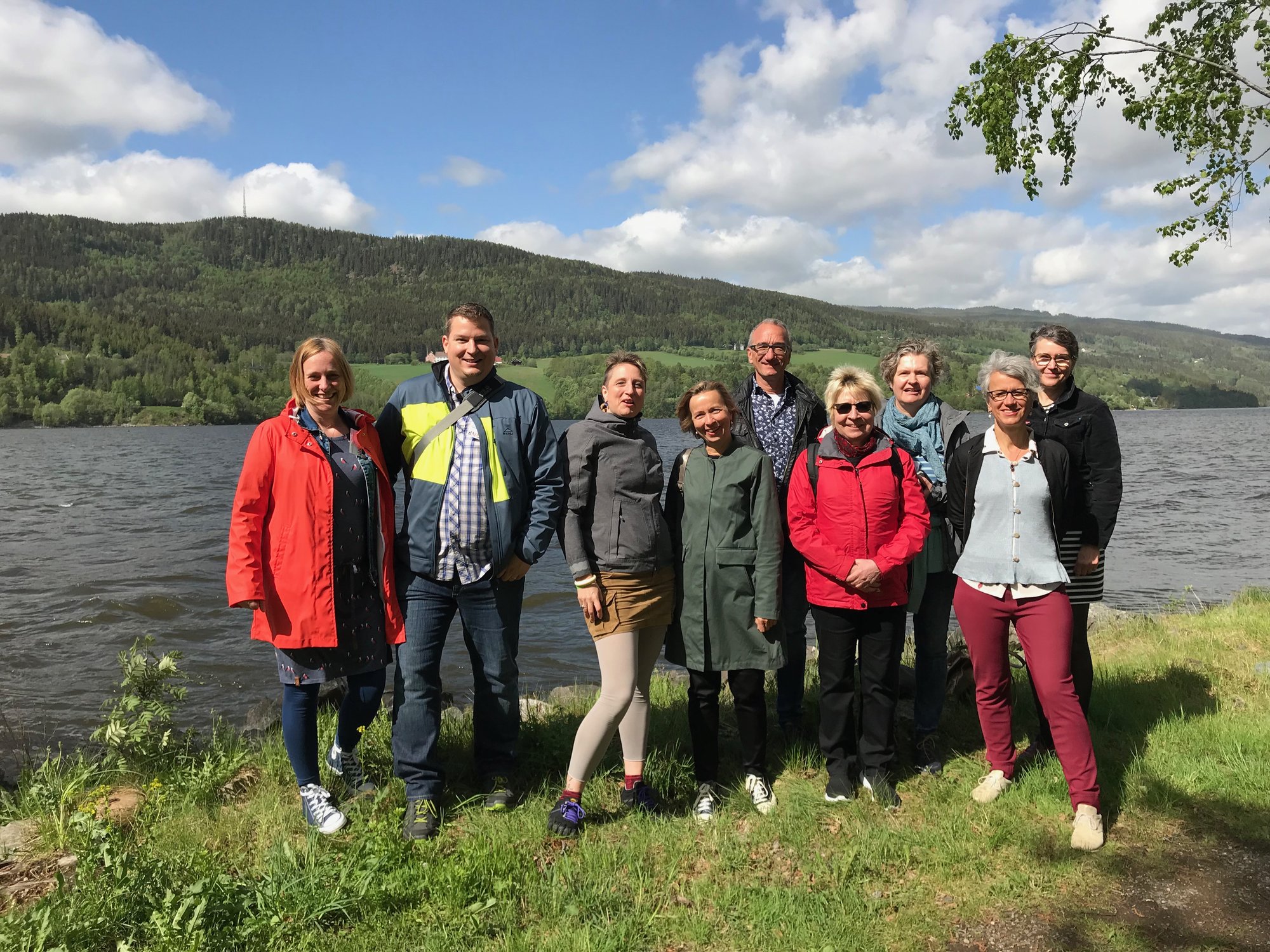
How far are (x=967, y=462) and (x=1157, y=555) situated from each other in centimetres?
1848

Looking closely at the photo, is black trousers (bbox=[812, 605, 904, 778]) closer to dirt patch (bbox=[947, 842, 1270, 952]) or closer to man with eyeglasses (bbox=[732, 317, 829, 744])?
man with eyeglasses (bbox=[732, 317, 829, 744])

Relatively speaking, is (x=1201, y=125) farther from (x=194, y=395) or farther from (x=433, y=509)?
(x=194, y=395)

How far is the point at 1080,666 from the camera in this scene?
4730 mm

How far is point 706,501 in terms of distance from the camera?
14.0 ft

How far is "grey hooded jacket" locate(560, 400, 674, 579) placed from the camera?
4078 mm

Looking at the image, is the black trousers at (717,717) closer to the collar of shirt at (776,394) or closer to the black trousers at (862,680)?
the black trousers at (862,680)

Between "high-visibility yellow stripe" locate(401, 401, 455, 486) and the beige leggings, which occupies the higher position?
"high-visibility yellow stripe" locate(401, 401, 455, 486)

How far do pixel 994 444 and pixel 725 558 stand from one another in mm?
1616

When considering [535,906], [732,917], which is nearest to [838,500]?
[732,917]

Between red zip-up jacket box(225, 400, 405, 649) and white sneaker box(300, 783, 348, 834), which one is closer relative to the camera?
red zip-up jacket box(225, 400, 405, 649)

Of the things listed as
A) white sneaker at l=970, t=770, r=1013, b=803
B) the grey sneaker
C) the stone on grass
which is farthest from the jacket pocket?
the stone on grass

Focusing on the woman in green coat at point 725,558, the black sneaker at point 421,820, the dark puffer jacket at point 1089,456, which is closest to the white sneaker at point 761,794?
the woman in green coat at point 725,558

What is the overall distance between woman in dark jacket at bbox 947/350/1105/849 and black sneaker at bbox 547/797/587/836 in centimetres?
220

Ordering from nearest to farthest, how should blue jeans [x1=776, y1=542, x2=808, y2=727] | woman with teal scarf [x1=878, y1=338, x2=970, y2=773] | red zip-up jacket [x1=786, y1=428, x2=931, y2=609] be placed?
red zip-up jacket [x1=786, y1=428, x2=931, y2=609] → woman with teal scarf [x1=878, y1=338, x2=970, y2=773] → blue jeans [x1=776, y1=542, x2=808, y2=727]
